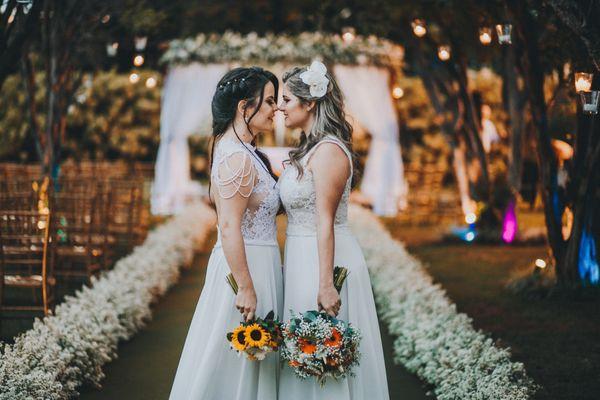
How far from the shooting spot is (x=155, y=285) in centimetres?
828

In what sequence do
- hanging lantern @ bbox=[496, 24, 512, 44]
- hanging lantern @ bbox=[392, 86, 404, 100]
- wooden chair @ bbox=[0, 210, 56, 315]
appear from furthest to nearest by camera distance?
hanging lantern @ bbox=[392, 86, 404, 100] < hanging lantern @ bbox=[496, 24, 512, 44] < wooden chair @ bbox=[0, 210, 56, 315]

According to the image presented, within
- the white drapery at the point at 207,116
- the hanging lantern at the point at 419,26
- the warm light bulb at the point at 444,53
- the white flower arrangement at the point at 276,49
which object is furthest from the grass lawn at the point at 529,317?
the white flower arrangement at the point at 276,49

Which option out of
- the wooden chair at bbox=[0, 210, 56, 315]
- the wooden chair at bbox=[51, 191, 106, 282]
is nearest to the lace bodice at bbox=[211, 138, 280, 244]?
the wooden chair at bbox=[0, 210, 56, 315]

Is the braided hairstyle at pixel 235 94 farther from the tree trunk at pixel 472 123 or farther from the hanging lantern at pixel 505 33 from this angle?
the tree trunk at pixel 472 123

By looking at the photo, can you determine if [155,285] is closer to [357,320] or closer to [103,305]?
[103,305]

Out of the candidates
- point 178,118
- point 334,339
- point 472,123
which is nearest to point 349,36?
point 472,123

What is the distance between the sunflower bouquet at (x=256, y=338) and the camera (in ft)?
12.0

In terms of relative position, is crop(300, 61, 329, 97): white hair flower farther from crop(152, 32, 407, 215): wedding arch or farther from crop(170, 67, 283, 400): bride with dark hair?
crop(152, 32, 407, 215): wedding arch

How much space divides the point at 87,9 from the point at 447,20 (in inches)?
201

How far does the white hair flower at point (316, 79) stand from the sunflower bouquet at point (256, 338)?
1067mm

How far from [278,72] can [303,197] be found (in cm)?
1447

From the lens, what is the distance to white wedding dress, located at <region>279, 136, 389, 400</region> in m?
3.89

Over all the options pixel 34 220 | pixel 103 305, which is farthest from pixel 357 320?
pixel 34 220

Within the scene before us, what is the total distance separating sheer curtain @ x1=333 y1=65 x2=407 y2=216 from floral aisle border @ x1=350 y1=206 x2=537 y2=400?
8988 millimetres
